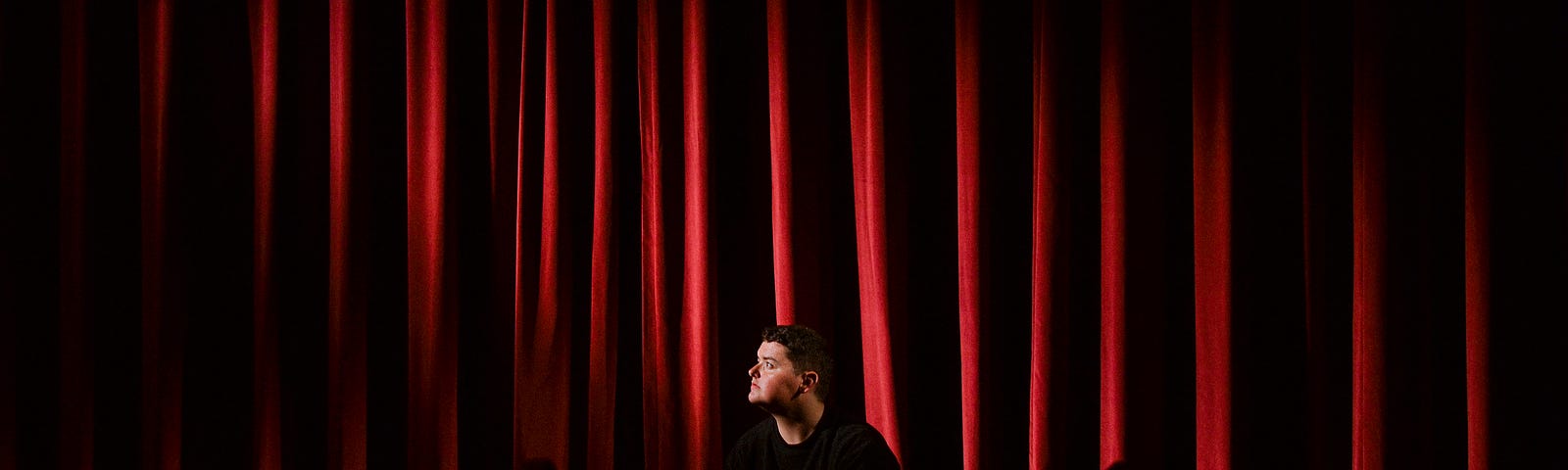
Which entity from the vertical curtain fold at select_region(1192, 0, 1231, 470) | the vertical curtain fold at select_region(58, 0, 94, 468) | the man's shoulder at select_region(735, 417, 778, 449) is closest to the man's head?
the man's shoulder at select_region(735, 417, 778, 449)

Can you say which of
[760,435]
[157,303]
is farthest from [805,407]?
[157,303]

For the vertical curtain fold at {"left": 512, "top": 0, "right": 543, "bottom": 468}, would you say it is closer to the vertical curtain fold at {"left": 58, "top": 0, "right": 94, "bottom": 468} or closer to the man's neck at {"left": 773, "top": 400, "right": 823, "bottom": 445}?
the man's neck at {"left": 773, "top": 400, "right": 823, "bottom": 445}

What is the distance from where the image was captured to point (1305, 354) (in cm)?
236

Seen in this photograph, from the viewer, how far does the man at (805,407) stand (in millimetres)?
2020

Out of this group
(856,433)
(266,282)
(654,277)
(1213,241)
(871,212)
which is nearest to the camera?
(856,433)

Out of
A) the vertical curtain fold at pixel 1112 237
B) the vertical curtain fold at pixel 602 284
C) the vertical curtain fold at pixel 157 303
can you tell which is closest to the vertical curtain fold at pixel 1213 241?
the vertical curtain fold at pixel 1112 237

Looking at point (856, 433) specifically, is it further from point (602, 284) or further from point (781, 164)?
point (602, 284)

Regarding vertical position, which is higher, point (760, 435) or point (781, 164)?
point (781, 164)

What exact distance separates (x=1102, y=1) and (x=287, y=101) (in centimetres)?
210

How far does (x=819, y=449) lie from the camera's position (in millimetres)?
2064

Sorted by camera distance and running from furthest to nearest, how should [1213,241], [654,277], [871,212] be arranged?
[654,277]
[871,212]
[1213,241]

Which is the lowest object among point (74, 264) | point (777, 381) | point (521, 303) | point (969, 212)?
point (777, 381)

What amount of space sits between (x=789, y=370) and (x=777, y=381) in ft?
0.10

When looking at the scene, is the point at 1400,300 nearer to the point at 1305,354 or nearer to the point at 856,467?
the point at 1305,354
